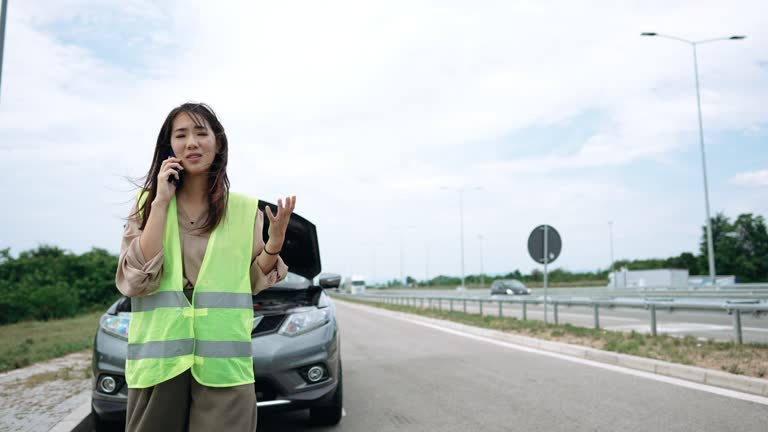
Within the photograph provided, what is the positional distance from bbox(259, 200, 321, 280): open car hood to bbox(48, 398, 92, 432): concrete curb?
2.53m

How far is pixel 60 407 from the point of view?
584 cm

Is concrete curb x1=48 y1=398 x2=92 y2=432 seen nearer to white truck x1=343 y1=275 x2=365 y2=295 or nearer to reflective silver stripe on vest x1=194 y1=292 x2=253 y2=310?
reflective silver stripe on vest x1=194 y1=292 x2=253 y2=310

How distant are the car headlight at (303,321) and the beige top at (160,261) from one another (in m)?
2.76

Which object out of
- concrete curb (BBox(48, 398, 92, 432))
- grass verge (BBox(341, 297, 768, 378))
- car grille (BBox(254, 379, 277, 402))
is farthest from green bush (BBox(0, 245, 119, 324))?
car grille (BBox(254, 379, 277, 402))

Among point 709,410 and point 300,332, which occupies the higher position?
point 300,332

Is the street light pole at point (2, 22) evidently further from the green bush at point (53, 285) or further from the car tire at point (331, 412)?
the green bush at point (53, 285)

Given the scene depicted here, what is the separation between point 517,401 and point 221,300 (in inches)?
198

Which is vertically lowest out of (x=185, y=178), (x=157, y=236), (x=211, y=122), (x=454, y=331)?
(x=454, y=331)

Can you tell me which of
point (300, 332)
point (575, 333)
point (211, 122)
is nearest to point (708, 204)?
point (575, 333)

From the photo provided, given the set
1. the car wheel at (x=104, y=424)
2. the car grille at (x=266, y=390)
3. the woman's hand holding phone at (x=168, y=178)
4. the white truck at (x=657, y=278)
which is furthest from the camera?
the white truck at (x=657, y=278)

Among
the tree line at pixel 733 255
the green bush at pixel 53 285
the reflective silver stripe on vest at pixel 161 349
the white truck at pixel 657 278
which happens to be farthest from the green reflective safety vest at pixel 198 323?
the tree line at pixel 733 255

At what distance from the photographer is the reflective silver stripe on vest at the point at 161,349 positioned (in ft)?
6.46

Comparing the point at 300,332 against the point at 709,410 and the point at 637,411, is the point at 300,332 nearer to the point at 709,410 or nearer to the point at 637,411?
the point at 637,411

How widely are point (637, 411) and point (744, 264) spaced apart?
70883 millimetres
